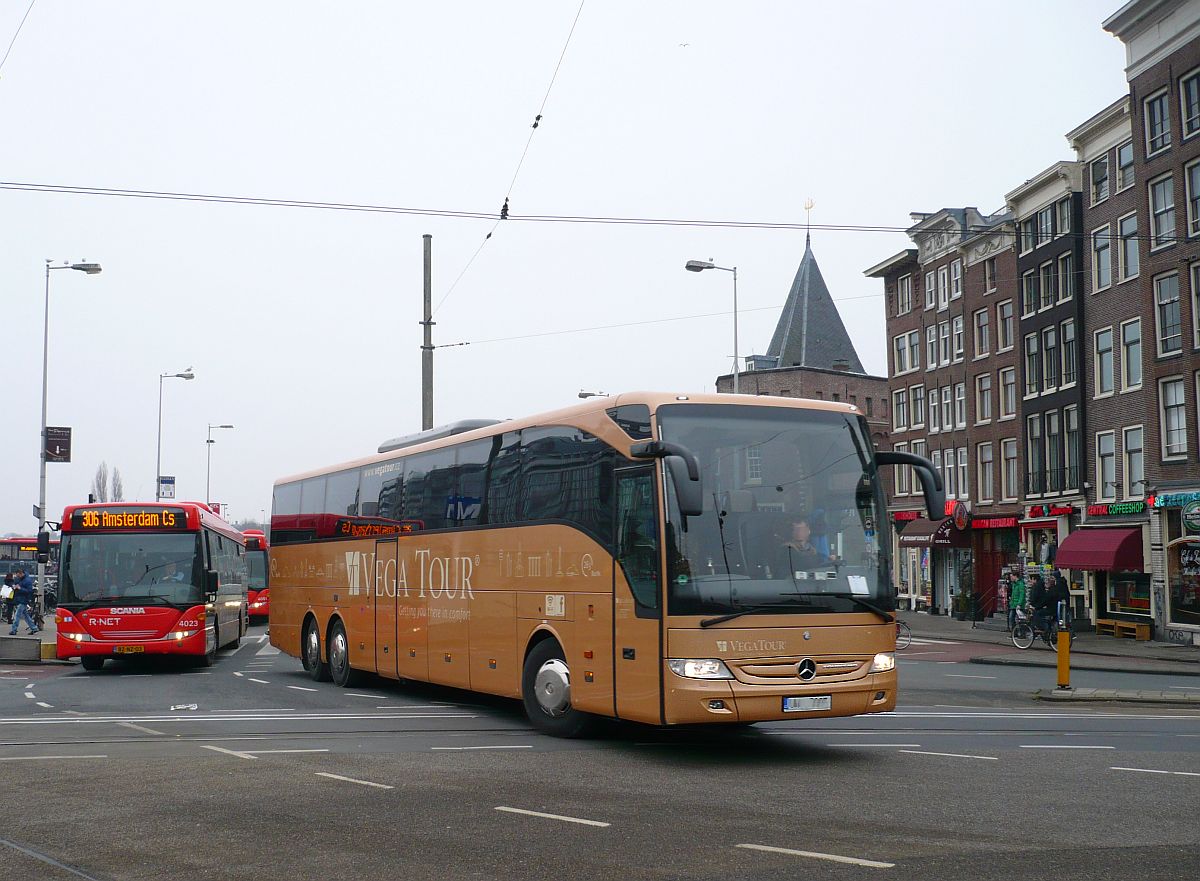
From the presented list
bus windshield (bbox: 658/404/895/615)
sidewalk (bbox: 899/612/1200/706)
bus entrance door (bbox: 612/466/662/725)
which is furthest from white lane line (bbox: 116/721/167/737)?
sidewalk (bbox: 899/612/1200/706)

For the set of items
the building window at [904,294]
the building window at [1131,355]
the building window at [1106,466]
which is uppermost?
the building window at [904,294]

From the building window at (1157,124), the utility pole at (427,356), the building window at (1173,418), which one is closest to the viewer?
the utility pole at (427,356)

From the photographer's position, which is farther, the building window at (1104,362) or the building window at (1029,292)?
the building window at (1029,292)

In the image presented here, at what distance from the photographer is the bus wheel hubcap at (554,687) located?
12.9 meters

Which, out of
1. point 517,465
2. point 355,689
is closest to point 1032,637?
point 355,689

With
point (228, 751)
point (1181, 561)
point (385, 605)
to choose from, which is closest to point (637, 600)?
point (228, 751)

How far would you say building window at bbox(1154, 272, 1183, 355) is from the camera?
35438 mm

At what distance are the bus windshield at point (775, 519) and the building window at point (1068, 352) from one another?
32.7 meters

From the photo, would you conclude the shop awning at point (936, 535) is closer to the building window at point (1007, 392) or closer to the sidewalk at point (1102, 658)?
the building window at point (1007, 392)

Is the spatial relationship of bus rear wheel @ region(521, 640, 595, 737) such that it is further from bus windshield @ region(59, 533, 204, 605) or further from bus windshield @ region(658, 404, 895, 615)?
bus windshield @ region(59, 533, 204, 605)

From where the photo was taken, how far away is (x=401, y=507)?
17312mm

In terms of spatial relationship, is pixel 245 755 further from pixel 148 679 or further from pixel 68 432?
pixel 68 432

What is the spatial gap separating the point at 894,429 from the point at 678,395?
46503 mm

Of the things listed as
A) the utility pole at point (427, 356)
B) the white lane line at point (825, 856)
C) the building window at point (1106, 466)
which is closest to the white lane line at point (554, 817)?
the white lane line at point (825, 856)
